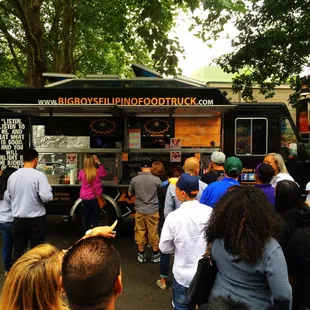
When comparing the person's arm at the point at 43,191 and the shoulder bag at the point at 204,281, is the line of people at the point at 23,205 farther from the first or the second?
the shoulder bag at the point at 204,281

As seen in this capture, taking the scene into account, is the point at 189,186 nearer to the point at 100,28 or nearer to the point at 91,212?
the point at 91,212

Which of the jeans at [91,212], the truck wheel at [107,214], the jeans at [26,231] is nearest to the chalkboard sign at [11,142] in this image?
the jeans at [91,212]

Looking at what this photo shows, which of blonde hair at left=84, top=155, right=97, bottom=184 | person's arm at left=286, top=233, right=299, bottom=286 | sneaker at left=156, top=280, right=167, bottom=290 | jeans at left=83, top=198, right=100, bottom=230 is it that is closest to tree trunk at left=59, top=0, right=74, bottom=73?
blonde hair at left=84, top=155, right=97, bottom=184

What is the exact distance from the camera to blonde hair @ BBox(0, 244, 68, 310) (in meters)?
1.52

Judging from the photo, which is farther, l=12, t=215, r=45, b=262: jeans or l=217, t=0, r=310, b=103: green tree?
l=217, t=0, r=310, b=103: green tree

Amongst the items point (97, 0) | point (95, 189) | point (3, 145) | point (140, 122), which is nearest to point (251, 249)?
point (95, 189)

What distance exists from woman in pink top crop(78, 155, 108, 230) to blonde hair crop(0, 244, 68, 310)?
5060 mm

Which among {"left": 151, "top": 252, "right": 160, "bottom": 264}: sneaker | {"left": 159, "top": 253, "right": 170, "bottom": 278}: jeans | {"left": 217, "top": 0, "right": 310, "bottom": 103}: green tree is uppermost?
{"left": 217, "top": 0, "right": 310, "bottom": 103}: green tree

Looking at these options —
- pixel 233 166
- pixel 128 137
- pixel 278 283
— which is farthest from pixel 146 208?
pixel 278 283

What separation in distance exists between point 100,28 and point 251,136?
6.24 metres

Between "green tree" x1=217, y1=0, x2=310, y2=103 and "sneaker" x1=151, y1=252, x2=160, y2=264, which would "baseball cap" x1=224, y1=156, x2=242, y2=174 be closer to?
"sneaker" x1=151, y1=252, x2=160, y2=264

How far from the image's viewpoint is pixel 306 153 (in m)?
7.77

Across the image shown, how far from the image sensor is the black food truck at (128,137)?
736 cm

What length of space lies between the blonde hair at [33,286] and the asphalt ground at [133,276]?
10.4 ft
